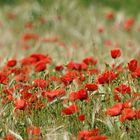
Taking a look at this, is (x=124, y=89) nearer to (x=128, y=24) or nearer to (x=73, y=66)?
(x=73, y=66)

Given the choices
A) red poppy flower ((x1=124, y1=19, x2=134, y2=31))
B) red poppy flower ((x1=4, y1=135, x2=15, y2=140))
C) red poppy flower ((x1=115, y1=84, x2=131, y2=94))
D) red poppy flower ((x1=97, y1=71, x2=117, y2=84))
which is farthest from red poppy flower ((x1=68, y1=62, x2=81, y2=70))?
red poppy flower ((x1=124, y1=19, x2=134, y2=31))

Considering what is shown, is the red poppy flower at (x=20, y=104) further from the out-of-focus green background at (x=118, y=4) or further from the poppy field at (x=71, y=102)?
the out-of-focus green background at (x=118, y=4)

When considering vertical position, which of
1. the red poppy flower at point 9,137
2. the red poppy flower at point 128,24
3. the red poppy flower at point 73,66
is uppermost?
the red poppy flower at point 128,24

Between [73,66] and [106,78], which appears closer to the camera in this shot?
[106,78]

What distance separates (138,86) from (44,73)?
741 millimetres

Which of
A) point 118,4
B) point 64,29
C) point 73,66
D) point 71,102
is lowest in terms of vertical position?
point 71,102

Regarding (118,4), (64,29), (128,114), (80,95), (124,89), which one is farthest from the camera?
(118,4)

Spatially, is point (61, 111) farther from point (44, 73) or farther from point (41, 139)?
point (44, 73)

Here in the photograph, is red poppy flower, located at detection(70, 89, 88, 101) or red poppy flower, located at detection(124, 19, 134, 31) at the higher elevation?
red poppy flower, located at detection(124, 19, 134, 31)

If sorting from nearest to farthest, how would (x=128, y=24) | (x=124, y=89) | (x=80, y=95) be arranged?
(x=80, y=95)
(x=124, y=89)
(x=128, y=24)

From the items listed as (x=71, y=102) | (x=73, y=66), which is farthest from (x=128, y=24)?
(x=71, y=102)

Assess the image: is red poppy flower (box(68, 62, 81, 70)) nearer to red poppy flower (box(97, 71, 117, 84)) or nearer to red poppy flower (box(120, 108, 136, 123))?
red poppy flower (box(97, 71, 117, 84))

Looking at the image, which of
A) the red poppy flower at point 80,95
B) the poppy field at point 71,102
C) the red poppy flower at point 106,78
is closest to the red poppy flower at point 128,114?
the poppy field at point 71,102

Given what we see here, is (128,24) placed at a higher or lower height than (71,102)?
higher
